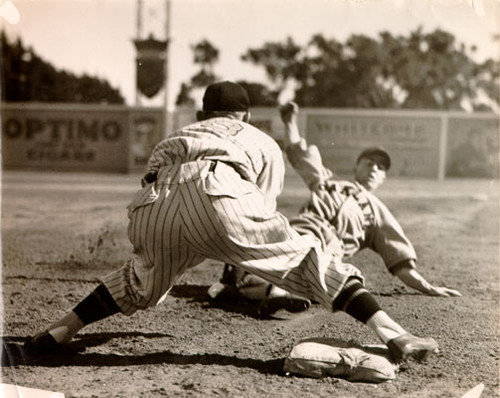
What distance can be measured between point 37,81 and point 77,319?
1.22m

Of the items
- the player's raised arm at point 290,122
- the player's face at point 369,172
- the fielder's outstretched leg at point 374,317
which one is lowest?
the fielder's outstretched leg at point 374,317

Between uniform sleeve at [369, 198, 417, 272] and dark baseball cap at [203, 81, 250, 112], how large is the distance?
0.83 meters

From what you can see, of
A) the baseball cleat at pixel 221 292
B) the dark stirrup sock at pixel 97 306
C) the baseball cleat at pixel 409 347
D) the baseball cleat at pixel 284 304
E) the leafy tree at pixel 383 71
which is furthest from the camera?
the leafy tree at pixel 383 71

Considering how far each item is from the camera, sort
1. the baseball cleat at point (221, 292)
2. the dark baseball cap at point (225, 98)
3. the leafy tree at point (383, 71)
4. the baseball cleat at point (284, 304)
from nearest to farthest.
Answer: the dark baseball cap at point (225, 98)
the baseball cleat at point (284, 304)
the baseball cleat at point (221, 292)
the leafy tree at point (383, 71)

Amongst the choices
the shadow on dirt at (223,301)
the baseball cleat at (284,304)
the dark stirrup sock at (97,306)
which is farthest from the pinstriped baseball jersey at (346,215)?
the dark stirrup sock at (97,306)

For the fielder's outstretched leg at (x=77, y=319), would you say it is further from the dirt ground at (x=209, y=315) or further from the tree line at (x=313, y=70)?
the tree line at (x=313, y=70)

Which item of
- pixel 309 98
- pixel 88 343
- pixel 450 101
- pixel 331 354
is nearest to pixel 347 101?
pixel 309 98

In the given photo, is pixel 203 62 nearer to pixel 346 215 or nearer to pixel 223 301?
pixel 346 215

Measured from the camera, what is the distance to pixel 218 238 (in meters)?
→ 1.76

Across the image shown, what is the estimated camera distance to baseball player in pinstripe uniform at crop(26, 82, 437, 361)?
1718 millimetres

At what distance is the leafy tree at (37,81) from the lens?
2.41 metres

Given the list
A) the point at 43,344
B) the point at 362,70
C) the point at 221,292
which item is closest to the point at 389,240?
the point at 221,292

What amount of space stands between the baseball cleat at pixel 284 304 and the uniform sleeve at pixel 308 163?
521mm

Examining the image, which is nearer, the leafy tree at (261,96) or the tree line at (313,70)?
the tree line at (313,70)
